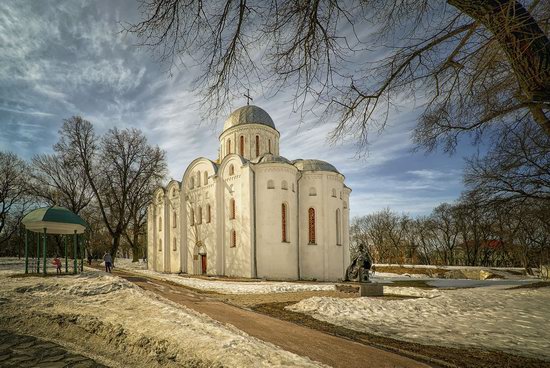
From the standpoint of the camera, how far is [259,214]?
26719 millimetres

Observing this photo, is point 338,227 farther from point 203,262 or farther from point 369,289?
point 369,289

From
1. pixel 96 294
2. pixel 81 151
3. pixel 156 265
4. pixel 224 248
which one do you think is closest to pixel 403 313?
pixel 96 294

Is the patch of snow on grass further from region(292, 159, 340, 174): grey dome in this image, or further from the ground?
region(292, 159, 340, 174): grey dome

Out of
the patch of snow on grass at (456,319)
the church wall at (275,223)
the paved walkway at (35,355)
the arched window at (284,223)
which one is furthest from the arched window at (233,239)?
the paved walkway at (35,355)

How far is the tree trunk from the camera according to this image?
3.48 meters

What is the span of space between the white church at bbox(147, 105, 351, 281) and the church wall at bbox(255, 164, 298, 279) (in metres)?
0.07

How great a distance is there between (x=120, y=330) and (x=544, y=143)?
10073 millimetres

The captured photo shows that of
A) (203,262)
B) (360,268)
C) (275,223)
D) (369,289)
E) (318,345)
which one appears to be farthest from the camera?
(203,262)

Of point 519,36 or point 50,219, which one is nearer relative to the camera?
point 519,36

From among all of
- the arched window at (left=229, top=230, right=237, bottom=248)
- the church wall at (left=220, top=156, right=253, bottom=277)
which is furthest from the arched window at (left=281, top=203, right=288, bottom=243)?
the arched window at (left=229, top=230, right=237, bottom=248)

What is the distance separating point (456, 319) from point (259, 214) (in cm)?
1800

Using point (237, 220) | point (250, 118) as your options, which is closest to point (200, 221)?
point (237, 220)

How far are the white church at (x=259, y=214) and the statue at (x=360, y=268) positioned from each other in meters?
9.89

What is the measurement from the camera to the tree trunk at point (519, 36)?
3.48 m
